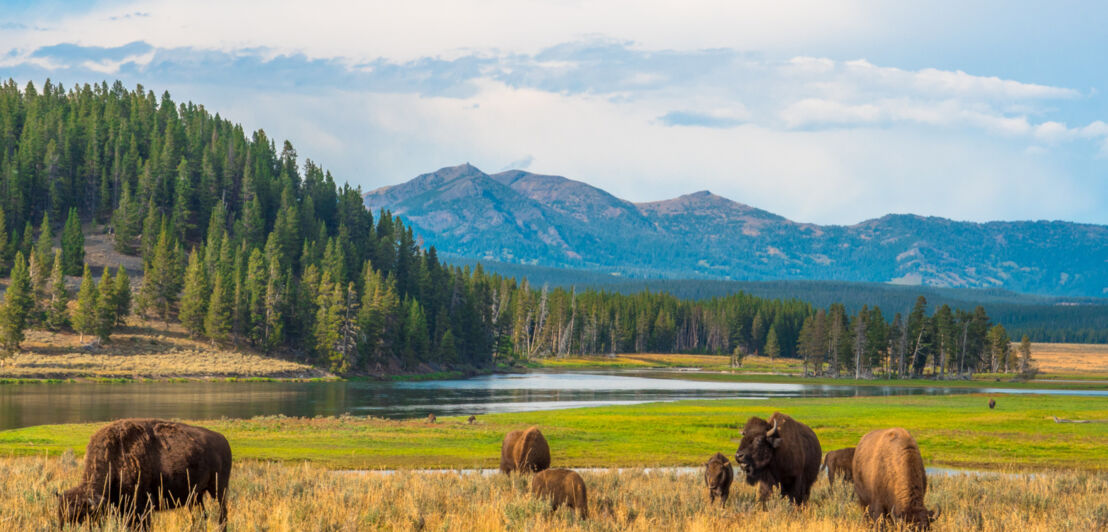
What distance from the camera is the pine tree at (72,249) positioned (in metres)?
126

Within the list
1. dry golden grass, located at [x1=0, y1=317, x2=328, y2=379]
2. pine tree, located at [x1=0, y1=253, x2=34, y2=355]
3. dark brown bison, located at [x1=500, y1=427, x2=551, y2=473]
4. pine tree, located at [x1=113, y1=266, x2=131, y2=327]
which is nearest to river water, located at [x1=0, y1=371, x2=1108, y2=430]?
dry golden grass, located at [x1=0, y1=317, x2=328, y2=379]

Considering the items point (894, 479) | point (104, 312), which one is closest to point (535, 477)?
point (894, 479)

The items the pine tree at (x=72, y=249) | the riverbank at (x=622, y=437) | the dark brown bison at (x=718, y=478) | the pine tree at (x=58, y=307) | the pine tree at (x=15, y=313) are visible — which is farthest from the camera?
the pine tree at (x=72, y=249)

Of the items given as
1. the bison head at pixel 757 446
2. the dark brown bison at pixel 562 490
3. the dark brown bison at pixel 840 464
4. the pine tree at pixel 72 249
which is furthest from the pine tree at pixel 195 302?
the bison head at pixel 757 446

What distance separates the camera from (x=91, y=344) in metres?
103

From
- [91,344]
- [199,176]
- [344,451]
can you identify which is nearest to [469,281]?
[199,176]

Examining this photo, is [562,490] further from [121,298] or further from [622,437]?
[121,298]

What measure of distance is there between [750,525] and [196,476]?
9837mm

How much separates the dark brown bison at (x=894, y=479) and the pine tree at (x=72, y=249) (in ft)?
436

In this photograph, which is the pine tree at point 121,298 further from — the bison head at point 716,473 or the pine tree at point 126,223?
the bison head at point 716,473

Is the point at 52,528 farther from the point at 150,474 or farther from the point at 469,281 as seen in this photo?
the point at 469,281

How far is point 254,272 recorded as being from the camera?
4835 inches

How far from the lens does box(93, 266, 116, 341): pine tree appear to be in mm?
103188

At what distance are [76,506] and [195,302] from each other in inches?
4289
